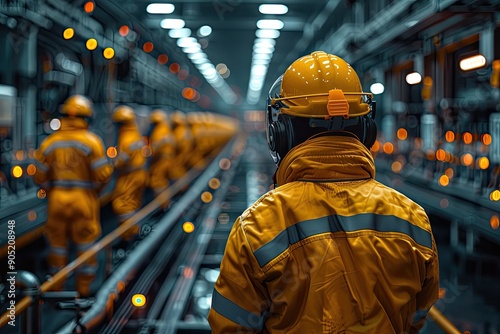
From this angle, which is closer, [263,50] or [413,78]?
[263,50]

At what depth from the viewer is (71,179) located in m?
5.39

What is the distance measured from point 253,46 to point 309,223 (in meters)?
4.74

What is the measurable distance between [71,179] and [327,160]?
4.00 m

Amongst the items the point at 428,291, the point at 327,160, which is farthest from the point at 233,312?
the point at 428,291

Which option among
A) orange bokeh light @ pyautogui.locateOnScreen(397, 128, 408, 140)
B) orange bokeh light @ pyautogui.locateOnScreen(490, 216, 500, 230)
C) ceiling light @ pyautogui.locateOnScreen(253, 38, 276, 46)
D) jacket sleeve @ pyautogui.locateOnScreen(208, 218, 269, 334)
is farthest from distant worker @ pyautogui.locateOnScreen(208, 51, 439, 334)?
orange bokeh light @ pyautogui.locateOnScreen(397, 128, 408, 140)

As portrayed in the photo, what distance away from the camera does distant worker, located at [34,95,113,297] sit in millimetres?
5238

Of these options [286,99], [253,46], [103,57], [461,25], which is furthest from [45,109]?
[286,99]

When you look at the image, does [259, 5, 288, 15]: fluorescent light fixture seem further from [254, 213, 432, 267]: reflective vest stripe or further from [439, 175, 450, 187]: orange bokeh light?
[439, 175, 450, 187]: orange bokeh light

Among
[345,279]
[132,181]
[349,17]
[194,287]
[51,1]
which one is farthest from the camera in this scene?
[132,181]

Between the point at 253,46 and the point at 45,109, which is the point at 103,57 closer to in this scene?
the point at 45,109

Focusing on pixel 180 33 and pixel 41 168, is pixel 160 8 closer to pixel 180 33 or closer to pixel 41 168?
pixel 180 33

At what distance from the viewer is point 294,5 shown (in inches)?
185

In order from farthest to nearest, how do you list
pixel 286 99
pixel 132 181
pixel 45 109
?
pixel 132 181, pixel 45 109, pixel 286 99

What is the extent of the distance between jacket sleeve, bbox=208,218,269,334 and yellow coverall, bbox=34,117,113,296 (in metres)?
3.82
